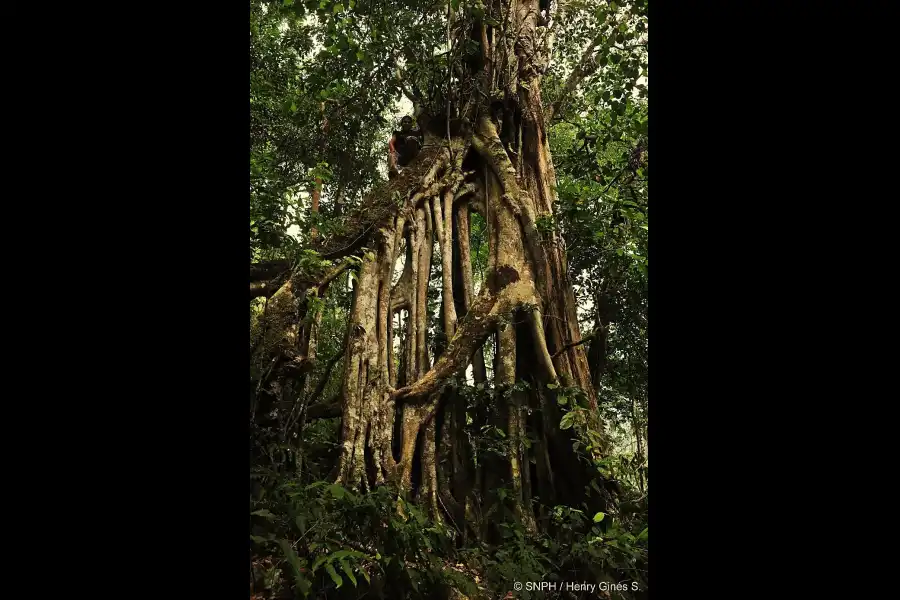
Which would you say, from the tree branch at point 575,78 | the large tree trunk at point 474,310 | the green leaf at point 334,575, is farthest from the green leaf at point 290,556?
the tree branch at point 575,78

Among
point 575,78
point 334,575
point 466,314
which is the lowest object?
point 334,575

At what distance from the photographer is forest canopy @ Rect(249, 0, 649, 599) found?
3021 millimetres

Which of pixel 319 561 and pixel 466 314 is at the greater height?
pixel 466 314

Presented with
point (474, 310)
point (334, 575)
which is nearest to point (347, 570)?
point (334, 575)

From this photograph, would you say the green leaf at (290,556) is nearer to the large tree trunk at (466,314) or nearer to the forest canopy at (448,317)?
the forest canopy at (448,317)

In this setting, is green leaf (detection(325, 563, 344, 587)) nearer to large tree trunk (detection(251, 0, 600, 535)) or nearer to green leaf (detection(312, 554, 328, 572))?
green leaf (detection(312, 554, 328, 572))

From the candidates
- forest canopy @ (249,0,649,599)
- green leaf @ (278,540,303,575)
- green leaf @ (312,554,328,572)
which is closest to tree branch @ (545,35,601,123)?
forest canopy @ (249,0,649,599)

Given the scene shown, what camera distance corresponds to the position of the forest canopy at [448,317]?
9.91 feet

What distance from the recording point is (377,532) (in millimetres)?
2725

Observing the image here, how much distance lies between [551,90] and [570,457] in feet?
13.6

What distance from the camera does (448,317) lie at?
4828 mm

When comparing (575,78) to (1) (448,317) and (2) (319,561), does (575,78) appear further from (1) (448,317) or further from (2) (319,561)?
(2) (319,561)
